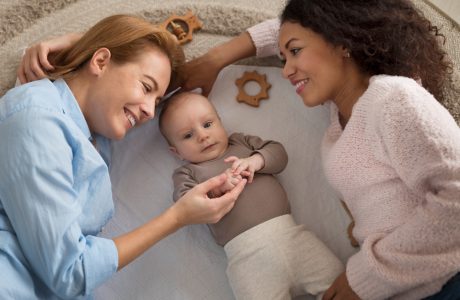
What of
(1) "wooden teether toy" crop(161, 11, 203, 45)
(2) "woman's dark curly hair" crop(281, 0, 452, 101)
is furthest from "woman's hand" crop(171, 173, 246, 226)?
(1) "wooden teether toy" crop(161, 11, 203, 45)

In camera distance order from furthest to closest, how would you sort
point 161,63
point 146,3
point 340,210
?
point 146,3
point 340,210
point 161,63

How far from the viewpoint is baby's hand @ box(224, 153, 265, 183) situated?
3.88 feet

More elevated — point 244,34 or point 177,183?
point 244,34

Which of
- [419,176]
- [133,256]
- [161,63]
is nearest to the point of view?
[419,176]

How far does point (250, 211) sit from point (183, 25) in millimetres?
701

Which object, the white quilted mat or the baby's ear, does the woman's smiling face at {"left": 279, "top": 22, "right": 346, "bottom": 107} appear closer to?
the white quilted mat

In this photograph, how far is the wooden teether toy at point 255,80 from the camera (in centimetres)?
142

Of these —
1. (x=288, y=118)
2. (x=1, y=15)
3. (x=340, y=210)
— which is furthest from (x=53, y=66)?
(x=340, y=210)

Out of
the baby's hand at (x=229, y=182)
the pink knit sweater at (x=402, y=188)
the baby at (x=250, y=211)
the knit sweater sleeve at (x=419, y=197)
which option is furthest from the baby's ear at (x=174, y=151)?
the knit sweater sleeve at (x=419, y=197)

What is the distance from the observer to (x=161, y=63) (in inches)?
46.8

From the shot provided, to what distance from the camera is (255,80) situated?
57.0 inches

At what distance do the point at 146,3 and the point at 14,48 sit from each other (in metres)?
0.46

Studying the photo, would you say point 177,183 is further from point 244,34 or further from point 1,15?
point 1,15

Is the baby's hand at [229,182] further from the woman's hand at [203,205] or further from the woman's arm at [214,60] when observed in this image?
the woman's arm at [214,60]
